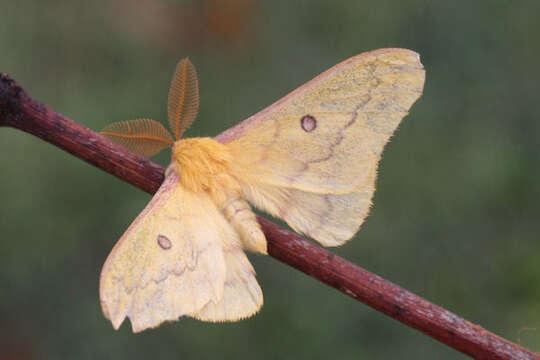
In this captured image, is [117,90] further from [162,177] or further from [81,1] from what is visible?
[162,177]

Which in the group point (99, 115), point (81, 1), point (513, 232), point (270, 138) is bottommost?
point (513, 232)

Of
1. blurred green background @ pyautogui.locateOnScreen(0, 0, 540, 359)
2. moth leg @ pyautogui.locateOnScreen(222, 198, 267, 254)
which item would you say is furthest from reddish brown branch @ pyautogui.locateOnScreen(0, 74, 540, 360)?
blurred green background @ pyautogui.locateOnScreen(0, 0, 540, 359)

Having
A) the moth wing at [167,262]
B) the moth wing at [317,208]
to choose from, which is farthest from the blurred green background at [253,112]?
the moth wing at [167,262]

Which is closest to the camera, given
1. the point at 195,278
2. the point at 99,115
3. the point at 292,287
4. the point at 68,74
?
the point at 195,278

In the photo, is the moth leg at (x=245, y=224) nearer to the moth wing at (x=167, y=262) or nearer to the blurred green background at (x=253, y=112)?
the moth wing at (x=167, y=262)

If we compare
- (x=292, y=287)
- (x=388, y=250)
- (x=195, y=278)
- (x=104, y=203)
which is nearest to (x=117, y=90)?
(x=104, y=203)

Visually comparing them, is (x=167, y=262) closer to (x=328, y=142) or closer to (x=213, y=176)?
(x=213, y=176)

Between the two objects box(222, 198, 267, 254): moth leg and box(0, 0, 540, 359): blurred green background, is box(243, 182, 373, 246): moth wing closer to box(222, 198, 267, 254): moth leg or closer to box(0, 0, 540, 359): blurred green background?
box(222, 198, 267, 254): moth leg

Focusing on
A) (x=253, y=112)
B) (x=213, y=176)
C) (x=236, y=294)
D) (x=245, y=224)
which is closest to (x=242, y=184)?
(x=213, y=176)

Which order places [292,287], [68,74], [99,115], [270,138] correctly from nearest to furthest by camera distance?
[270,138], [292,287], [99,115], [68,74]
